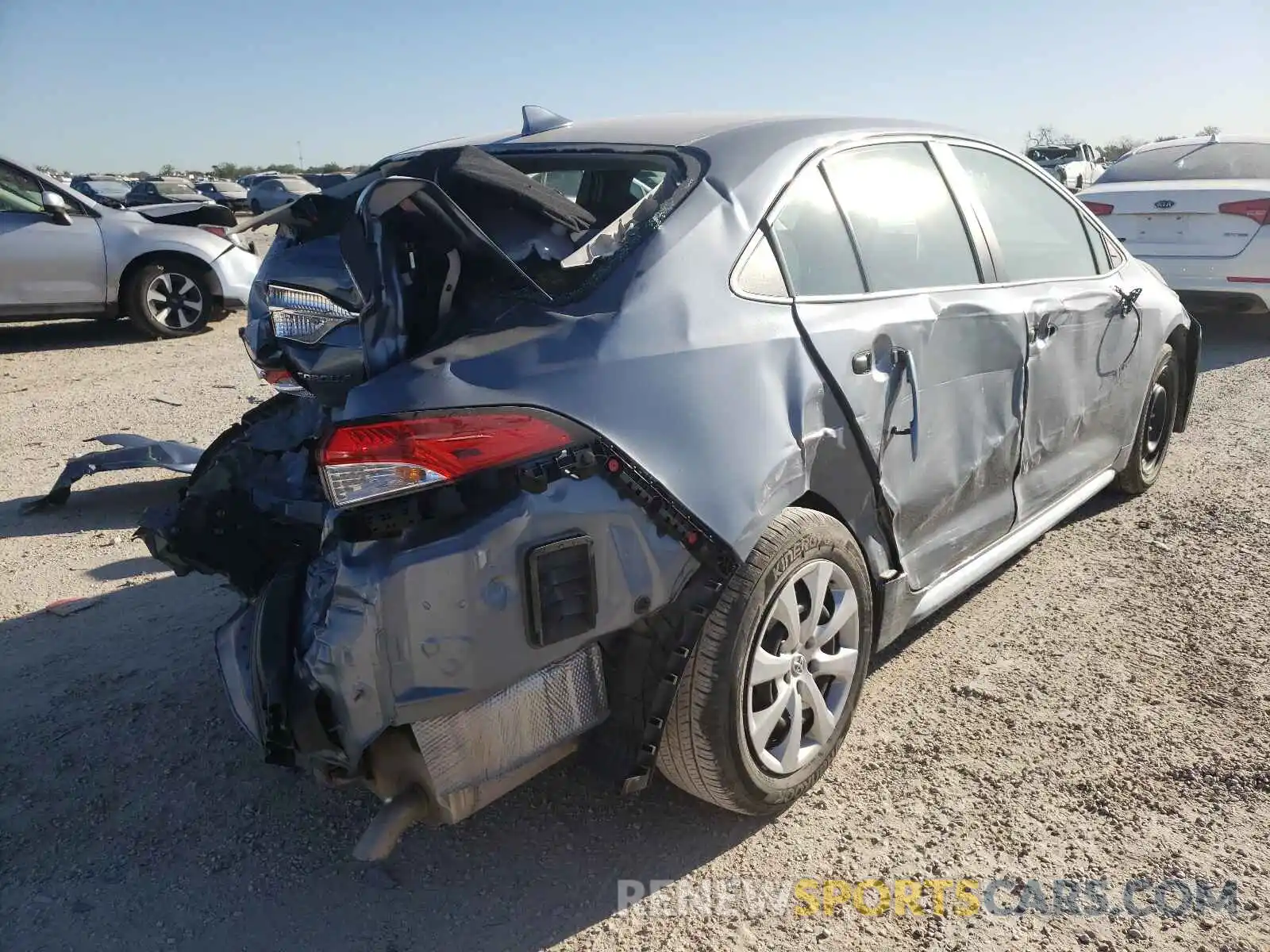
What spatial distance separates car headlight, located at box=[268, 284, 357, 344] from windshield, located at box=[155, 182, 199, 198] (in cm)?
2973

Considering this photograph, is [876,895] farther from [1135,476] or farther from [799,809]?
[1135,476]

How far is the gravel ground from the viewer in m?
2.27

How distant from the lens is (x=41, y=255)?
8625mm

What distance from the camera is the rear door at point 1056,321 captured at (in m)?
3.44

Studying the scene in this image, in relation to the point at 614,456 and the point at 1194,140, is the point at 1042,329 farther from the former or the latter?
the point at 1194,140

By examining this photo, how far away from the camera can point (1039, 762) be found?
282cm

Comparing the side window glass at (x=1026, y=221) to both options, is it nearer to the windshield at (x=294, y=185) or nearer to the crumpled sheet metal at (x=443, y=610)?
the crumpled sheet metal at (x=443, y=610)

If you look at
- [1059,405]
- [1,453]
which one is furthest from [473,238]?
[1,453]

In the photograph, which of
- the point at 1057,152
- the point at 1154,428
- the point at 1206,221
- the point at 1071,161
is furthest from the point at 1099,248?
the point at 1057,152

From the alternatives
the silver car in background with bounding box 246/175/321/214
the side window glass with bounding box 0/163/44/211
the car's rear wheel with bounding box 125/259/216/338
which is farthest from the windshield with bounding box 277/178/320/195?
the side window glass with bounding box 0/163/44/211

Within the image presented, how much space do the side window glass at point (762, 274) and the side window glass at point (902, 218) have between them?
0.40 metres

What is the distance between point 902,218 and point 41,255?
8.32m

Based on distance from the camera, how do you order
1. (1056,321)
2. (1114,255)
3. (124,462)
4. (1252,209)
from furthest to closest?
(1252,209) < (124,462) < (1114,255) < (1056,321)

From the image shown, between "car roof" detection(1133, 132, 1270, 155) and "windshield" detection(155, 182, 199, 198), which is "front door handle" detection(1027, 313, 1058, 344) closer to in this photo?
"car roof" detection(1133, 132, 1270, 155)
